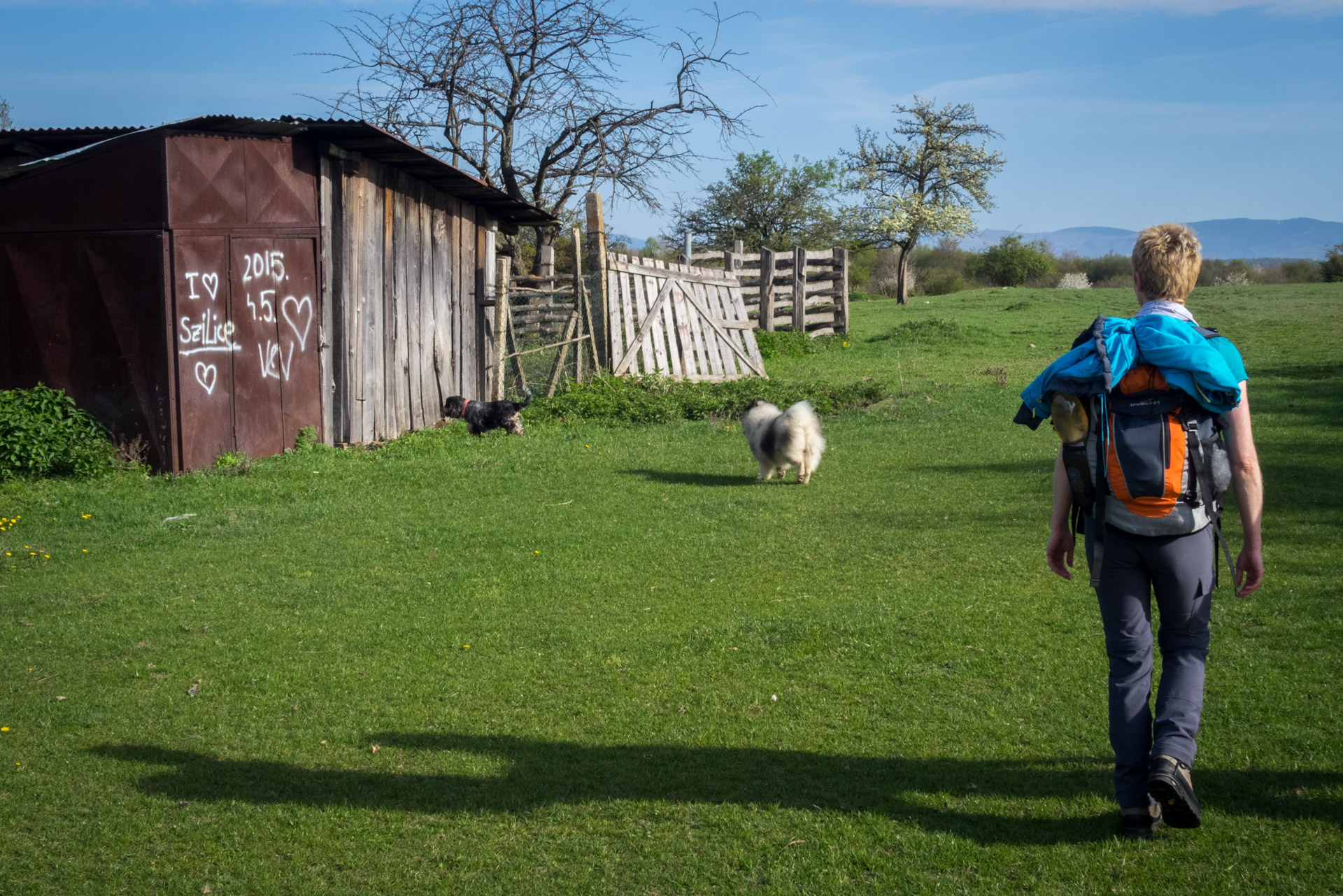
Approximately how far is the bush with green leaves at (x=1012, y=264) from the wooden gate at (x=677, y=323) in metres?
33.3

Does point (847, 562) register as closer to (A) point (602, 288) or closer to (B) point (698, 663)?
(B) point (698, 663)

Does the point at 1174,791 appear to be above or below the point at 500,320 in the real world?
below

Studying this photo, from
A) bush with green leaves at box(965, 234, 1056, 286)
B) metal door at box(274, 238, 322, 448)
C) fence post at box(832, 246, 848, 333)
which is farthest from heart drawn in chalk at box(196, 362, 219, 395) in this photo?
bush with green leaves at box(965, 234, 1056, 286)

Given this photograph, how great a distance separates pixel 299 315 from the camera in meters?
11.3

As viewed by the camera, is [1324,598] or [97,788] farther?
[1324,598]

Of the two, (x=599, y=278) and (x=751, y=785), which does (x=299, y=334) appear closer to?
(x=599, y=278)

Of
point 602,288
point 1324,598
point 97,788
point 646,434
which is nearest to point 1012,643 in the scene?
point 1324,598

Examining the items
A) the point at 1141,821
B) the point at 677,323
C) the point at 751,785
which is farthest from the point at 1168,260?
the point at 677,323

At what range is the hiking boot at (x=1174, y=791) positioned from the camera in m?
3.16

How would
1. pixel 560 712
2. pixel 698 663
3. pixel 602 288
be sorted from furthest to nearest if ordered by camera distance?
1. pixel 602 288
2. pixel 698 663
3. pixel 560 712

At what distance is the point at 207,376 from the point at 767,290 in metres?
15.0

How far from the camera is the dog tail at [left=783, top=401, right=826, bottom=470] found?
31.8 ft

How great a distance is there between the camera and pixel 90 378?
10.5 m

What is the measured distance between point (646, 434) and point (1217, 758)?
9839 mm
